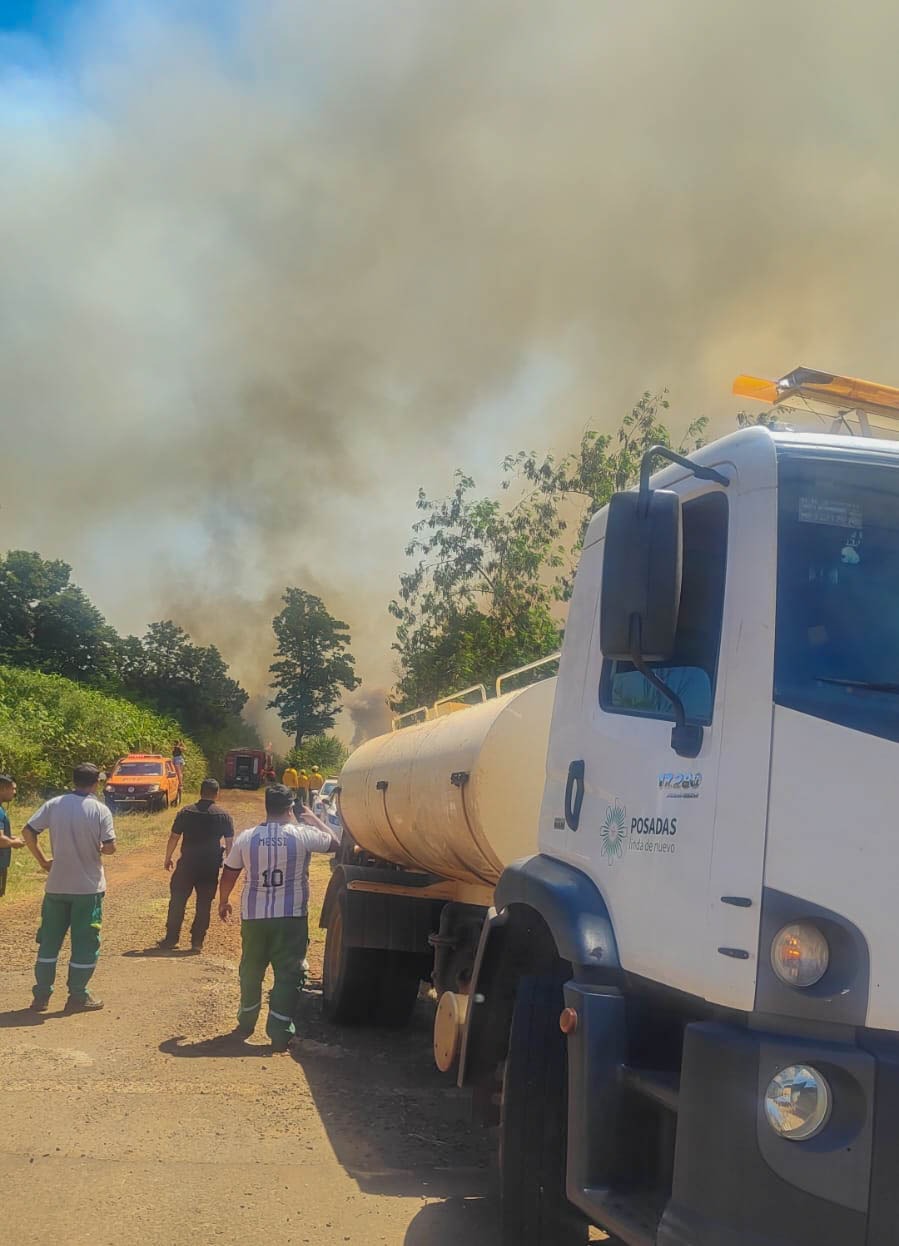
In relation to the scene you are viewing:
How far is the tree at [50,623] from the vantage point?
58.1 m

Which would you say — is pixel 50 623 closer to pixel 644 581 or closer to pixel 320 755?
pixel 320 755

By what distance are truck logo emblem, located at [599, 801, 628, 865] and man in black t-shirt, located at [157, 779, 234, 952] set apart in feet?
28.7

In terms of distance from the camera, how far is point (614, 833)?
142 inches

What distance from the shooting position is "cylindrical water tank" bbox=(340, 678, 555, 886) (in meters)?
5.80

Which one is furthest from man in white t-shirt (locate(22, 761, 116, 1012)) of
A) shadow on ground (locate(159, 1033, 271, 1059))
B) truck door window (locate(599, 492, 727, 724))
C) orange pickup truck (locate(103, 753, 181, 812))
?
orange pickup truck (locate(103, 753, 181, 812))

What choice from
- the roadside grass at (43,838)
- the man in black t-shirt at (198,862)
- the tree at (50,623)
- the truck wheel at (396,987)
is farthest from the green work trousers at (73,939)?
the tree at (50,623)

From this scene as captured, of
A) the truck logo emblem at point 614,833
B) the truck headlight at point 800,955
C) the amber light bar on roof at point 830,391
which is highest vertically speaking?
the amber light bar on roof at point 830,391

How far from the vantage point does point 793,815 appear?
2861 mm

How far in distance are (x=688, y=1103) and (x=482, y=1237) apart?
2.35 metres

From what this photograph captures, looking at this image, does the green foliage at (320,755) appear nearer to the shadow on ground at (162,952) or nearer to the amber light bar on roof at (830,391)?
the shadow on ground at (162,952)

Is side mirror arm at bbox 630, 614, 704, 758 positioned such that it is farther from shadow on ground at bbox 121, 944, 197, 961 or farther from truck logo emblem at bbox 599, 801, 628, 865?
shadow on ground at bbox 121, 944, 197, 961

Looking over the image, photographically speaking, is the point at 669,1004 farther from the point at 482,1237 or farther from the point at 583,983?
the point at 482,1237

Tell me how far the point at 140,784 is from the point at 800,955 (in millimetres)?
30706

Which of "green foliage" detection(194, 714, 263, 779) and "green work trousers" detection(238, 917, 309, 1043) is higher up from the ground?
"green foliage" detection(194, 714, 263, 779)
